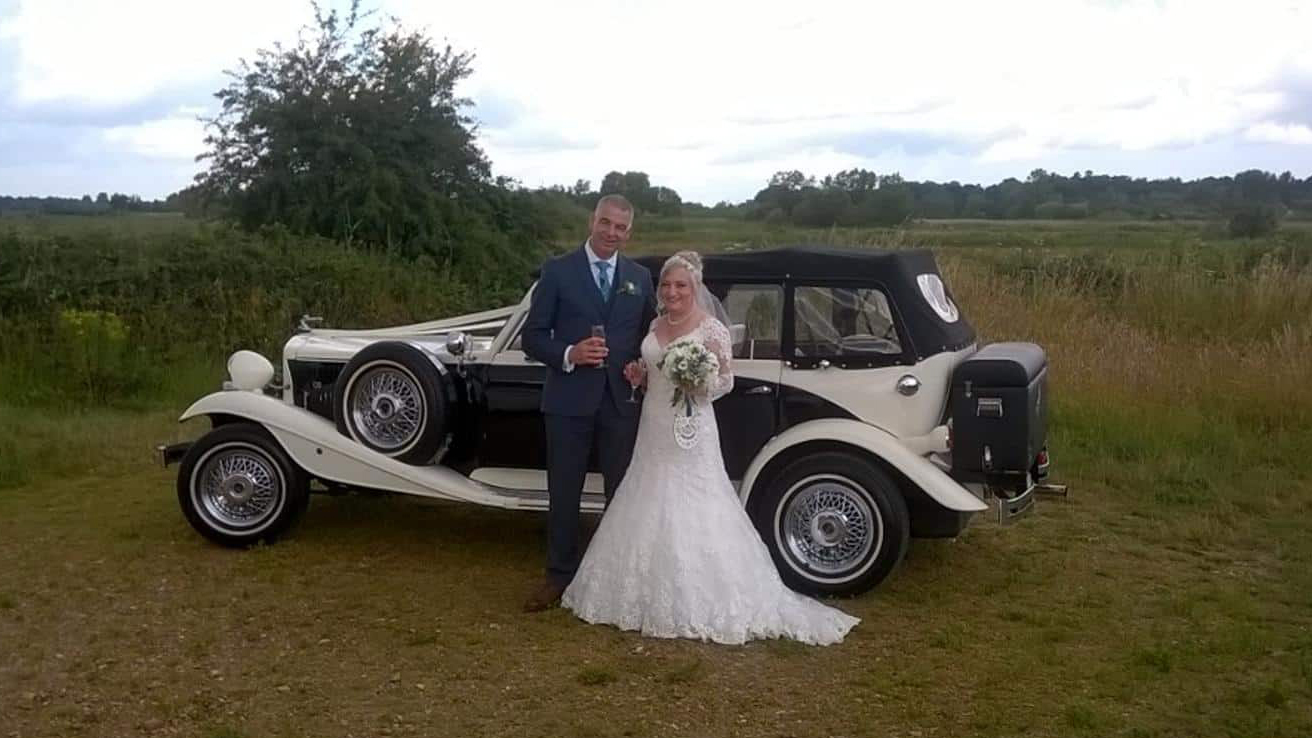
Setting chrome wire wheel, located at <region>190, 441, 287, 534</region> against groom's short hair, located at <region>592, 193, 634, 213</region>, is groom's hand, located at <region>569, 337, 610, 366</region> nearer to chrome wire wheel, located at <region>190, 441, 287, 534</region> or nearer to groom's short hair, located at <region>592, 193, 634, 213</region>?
groom's short hair, located at <region>592, 193, 634, 213</region>

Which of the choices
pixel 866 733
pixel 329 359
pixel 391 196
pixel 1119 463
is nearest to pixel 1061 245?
pixel 391 196

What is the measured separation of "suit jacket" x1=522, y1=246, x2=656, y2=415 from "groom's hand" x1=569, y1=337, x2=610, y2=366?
112 mm

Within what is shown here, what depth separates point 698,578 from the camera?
6.57m

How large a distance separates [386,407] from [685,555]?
2.16m

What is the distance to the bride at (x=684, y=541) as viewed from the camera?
257 inches

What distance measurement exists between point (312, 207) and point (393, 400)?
14198 mm

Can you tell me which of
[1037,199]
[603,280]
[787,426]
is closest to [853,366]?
[787,426]

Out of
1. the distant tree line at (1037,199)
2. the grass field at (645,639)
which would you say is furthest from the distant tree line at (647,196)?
the grass field at (645,639)

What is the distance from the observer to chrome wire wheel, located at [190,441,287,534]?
8141mm

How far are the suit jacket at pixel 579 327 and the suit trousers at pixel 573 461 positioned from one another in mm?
74

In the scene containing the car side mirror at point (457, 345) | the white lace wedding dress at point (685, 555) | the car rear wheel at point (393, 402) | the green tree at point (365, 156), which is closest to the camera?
the white lace wedding dress at point (685, 555)

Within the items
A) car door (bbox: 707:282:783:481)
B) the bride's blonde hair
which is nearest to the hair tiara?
the bride's blonde hair

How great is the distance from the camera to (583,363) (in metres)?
6.72

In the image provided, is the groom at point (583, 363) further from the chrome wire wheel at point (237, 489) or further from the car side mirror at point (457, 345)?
the chrome wire wheel at point (237, 489)
